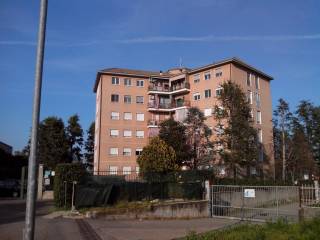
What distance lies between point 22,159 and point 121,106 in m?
23.4

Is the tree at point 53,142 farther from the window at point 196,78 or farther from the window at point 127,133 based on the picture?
the window at point 196,78

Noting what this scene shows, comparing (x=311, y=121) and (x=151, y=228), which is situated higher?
(x=311, y=121)

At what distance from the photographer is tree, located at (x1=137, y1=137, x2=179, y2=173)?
41500 mm

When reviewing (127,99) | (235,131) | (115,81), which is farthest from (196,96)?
(235,131)

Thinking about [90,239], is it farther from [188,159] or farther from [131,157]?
[131,157]

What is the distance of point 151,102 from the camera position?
195 feet

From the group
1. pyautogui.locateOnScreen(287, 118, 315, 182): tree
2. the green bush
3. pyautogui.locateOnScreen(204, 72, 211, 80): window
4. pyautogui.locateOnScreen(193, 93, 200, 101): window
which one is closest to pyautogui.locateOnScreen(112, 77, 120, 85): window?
pyautogui.locateOnScreen(193, 93, 200, 101): window

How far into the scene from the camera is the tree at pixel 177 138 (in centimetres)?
4703

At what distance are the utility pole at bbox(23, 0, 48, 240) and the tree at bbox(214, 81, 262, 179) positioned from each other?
3419cm

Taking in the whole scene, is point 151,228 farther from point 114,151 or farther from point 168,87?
point 168,87

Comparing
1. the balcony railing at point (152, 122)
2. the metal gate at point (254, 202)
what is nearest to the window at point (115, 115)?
the balcony railing at point (152, 122)

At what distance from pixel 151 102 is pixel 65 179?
3680cm

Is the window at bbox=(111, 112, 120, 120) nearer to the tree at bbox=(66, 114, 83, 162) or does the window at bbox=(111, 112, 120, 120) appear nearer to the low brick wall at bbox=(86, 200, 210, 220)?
the tree at bbox=(66, 114, 83, 162)

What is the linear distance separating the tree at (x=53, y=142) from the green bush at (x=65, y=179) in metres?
34.3
